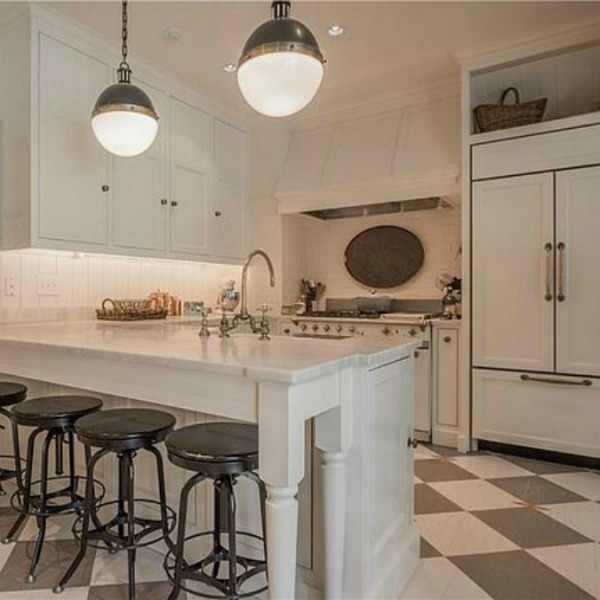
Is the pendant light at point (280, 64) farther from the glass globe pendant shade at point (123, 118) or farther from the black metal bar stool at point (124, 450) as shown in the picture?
the black metal bar stool at point (124, 450)

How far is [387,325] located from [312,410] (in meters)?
2.32

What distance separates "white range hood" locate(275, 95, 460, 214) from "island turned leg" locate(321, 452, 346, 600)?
8.73 feet

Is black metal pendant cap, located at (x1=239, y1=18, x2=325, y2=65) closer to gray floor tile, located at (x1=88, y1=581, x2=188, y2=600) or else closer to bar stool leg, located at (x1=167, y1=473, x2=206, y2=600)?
bar stool leg, located at (x1=167, y1=473, x2=206, y2=600)

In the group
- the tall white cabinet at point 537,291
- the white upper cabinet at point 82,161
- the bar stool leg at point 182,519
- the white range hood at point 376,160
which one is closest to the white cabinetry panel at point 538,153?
the tall white cabinet at point 537,291

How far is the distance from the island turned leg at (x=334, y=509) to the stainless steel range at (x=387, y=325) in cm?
155

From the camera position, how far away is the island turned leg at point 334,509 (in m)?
1.43

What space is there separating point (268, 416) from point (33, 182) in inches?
91.2

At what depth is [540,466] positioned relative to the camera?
296cm

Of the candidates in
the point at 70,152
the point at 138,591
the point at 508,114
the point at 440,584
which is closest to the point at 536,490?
the point at 440,584

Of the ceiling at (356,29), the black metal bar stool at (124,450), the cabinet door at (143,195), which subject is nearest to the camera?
the black metal bar stool at (124,450)

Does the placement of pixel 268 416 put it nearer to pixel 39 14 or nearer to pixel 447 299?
pixel 447 299

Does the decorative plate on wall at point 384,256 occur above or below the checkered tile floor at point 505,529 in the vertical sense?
above

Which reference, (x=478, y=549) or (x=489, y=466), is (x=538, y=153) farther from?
(x=478, y=549)

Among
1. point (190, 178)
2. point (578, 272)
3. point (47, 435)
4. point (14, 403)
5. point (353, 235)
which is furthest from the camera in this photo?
point (353, 235)
